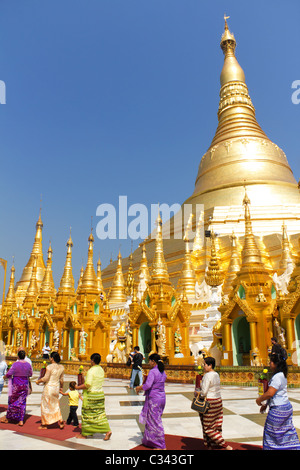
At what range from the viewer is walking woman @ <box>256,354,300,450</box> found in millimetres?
4531

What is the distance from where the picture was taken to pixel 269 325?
54.1 feet

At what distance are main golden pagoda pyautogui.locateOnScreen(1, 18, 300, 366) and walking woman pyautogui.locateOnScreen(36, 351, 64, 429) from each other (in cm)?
991

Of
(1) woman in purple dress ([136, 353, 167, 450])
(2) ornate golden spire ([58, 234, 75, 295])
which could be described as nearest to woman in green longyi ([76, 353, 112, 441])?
(1) woman in purple dress ([136, 353, 167, 450])

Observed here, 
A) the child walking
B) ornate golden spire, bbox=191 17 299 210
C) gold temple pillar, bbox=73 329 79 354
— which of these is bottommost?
the child walking

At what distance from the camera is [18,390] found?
7.66 meters

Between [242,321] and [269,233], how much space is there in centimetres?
1667

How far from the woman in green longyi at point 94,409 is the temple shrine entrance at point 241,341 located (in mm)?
11915

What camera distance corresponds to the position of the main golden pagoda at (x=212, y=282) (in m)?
17.4

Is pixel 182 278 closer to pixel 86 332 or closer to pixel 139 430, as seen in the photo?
pixel 86 332

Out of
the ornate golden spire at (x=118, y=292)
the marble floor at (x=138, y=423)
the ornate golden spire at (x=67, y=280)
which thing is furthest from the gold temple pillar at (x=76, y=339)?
the marble floor at (x=138, y=423)

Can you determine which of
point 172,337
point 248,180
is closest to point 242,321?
point 172,337

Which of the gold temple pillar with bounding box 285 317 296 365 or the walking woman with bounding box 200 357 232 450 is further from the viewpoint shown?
the gold temple pillar with bounding box 285 317 296 365

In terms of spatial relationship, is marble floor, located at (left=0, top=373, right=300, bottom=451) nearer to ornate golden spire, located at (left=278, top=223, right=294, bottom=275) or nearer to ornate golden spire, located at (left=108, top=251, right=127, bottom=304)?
ornate golden spire, located at (left=278, top=223, right=294, bottom=275)
